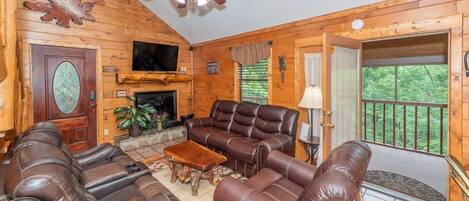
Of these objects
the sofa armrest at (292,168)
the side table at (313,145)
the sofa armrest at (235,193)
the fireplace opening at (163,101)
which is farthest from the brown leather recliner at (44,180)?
the fireplace opening at (163,101)

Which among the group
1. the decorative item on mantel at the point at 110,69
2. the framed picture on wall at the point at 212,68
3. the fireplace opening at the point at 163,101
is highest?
the framed picture on wall at the point at 212,68

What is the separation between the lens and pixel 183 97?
19.4 ft

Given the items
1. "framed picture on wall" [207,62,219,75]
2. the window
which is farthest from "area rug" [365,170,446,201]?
"framed picture on wall" [207,62,219,75]

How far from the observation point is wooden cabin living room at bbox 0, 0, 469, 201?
1.81m

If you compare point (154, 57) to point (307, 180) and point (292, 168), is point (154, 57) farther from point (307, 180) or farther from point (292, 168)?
point (307, 180)

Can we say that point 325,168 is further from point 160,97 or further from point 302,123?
point 160,97

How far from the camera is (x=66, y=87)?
4.18 metres

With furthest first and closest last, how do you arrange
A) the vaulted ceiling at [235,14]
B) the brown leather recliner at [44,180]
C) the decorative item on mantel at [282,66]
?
1. the decorative item on mantel at [282,66]
2. the vaulted ceiling at [235,14]
3. the brown leather recliner at [44,180]

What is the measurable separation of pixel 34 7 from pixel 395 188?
600 cm

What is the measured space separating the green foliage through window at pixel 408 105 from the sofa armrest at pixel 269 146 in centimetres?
295

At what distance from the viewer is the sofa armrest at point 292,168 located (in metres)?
2.15

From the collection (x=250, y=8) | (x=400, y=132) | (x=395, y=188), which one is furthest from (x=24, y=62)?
(x=400, y=132)

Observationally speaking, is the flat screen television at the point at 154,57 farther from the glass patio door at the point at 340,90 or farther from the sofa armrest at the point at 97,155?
the glass patio door at the point at 340,90

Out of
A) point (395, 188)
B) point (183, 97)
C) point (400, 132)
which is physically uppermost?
point (183, 97)
